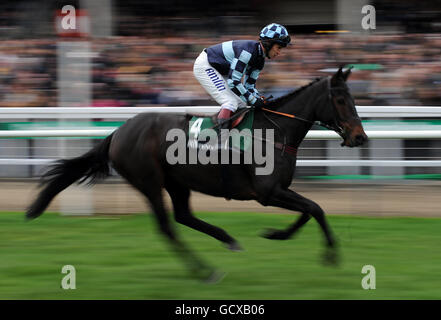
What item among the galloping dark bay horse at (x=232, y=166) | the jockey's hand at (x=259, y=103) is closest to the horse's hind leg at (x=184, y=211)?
the galloping dark bay horse at (x=232, y=166)

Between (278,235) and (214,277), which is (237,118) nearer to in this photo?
(278,235)

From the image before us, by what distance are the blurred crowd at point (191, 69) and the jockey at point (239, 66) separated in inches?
A: 116

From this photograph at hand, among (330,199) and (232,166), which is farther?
(330,199)

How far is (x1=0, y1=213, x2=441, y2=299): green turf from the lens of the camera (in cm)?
426

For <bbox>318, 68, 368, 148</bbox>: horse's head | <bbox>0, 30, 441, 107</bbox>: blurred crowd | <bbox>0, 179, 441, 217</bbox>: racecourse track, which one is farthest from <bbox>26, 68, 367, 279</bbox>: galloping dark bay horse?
<bbox>0, 30, 441, 107</bbox>: blurred crowd

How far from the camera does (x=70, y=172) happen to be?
5.33 m

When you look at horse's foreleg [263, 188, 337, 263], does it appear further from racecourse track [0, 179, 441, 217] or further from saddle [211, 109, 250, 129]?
racecourse track [0, 179, 441, 217]

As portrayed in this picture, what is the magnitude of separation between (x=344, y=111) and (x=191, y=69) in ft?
13.8

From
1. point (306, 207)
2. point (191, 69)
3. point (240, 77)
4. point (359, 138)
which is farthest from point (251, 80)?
point (191, 69)

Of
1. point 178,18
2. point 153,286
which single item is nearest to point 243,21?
point 178,18

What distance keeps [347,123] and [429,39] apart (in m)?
4.57

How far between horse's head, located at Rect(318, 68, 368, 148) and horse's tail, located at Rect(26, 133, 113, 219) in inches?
67.4

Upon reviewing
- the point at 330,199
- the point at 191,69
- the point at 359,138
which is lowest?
→ the point at 330,199

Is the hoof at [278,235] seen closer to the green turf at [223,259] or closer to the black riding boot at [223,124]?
the green turf at [223,259]
